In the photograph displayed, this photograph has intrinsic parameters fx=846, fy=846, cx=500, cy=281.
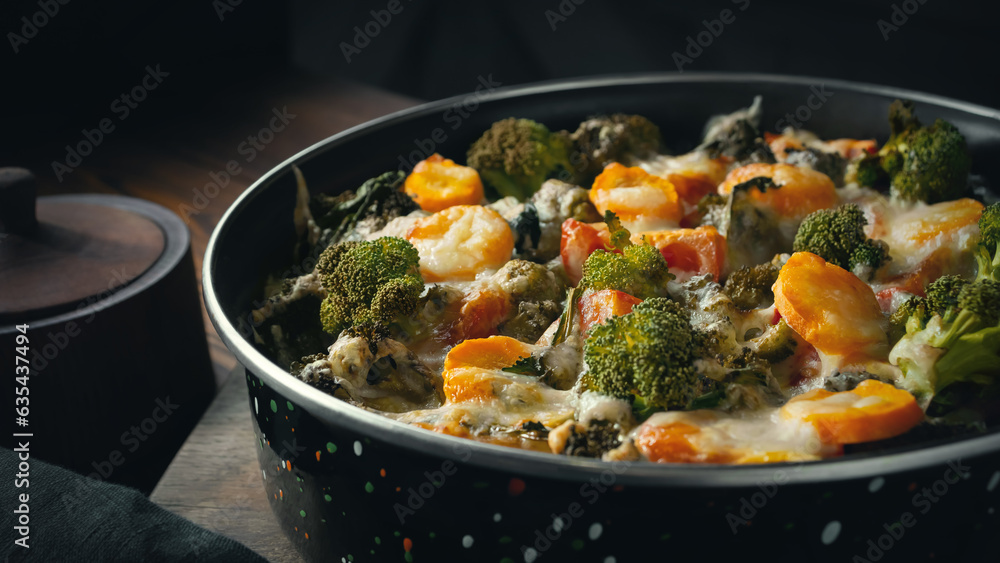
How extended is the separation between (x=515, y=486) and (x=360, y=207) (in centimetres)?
113

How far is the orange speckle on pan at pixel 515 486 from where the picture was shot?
1.11 metres

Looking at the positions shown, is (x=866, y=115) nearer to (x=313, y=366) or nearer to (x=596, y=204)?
(x=596, y=204)

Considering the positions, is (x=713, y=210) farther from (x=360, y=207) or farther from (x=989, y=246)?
(x=360, y=207)

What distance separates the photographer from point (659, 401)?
1263 millimetres

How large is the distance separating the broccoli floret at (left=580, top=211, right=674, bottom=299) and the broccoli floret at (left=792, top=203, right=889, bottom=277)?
329 millimetres

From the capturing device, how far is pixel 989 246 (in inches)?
64.2

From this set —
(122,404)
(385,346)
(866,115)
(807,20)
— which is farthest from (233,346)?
(807,20)

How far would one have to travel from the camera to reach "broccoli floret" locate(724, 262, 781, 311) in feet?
5.46

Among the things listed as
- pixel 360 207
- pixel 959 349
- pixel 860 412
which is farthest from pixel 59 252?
pixel 959 349

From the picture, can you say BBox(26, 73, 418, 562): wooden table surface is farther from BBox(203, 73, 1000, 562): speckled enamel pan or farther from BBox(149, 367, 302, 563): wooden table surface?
BBox(203, 73, 1000, 562): speckled enamel pan

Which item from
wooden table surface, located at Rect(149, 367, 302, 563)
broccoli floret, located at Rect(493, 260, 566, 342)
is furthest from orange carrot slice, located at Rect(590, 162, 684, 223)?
wooden table surface, located at Rect(149, 367, 302, 563)

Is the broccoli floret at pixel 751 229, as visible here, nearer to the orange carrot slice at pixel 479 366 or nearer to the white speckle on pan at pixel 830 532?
the orange carrot slice at pixel 479 366

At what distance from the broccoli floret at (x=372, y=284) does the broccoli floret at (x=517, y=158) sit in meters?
0.55

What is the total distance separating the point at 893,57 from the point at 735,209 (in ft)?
7.93
